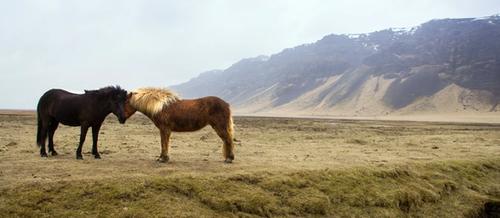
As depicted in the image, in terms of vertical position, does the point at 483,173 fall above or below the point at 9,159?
below

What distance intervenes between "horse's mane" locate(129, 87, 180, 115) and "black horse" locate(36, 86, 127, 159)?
0.41 m

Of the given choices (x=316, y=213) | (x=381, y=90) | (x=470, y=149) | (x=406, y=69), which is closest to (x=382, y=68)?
(x=406, y=69)

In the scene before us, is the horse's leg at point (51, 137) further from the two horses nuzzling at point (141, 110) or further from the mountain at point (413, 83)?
the mountain at point (413, 83)

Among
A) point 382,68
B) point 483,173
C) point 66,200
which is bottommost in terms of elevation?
point 483,173

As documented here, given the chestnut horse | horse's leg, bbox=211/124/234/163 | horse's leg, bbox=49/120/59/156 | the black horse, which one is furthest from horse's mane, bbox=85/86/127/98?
horse's leg, bbox=211/124/234/163

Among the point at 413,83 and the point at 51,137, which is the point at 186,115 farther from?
the point at 413,83

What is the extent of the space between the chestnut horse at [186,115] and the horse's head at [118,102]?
0.60 meters

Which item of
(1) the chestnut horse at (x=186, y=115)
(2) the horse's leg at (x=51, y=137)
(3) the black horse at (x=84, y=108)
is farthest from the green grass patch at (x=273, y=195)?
(2) the horse's leg at (x=51, y=137)

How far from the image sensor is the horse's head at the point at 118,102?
1420 centimetres

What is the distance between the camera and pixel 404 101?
456ft

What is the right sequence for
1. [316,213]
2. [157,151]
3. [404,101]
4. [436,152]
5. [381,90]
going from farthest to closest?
[381,90]
[404,101]
[436,152]
[157,151]
[316,213]

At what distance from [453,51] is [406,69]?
20.6 meters

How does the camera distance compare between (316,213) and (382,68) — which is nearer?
(316,213)

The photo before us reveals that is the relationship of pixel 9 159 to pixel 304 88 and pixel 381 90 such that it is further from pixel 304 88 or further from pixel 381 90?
pixel 304 88
